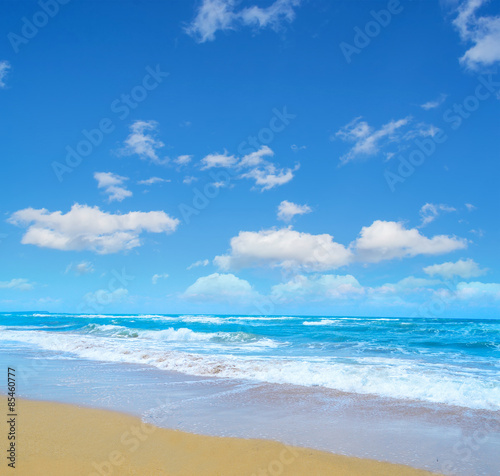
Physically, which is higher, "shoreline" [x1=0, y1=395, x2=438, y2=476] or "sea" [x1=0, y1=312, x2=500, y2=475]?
"shoreline" [x1=0, y1=395, x2=438, y2=476]

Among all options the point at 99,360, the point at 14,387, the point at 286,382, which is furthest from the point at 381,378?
the point at 99,360

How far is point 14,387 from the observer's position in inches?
358

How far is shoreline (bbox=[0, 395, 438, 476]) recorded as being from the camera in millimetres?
4730

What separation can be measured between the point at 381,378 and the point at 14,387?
392 inches

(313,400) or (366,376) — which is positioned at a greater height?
(366,376)

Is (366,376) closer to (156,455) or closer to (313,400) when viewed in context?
(313,400)

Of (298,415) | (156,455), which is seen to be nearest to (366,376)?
(298,415)

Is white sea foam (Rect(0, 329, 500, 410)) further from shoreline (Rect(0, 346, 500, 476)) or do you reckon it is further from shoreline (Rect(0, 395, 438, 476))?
shoreline (Rect(0, 395, 438, 476))

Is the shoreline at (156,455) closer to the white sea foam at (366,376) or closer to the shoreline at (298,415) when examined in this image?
the shoreline at (298,415)

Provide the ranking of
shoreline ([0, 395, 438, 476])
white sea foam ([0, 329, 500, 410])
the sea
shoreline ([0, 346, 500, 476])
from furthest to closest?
white sea foam ([0, 329, 500, 410]) → the sea → shoreline ([0, 346, 500, 476]) → shoreline ([0, 395, 438, 476])

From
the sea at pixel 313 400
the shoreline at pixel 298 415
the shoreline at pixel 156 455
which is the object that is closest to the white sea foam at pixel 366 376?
the sea at pixel 313 400

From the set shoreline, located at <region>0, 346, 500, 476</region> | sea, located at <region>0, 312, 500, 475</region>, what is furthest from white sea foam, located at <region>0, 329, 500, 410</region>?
shoreline, located at <region>0, 346, 500, 476</region>

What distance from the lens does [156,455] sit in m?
5.12

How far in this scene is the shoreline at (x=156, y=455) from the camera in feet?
15.5
